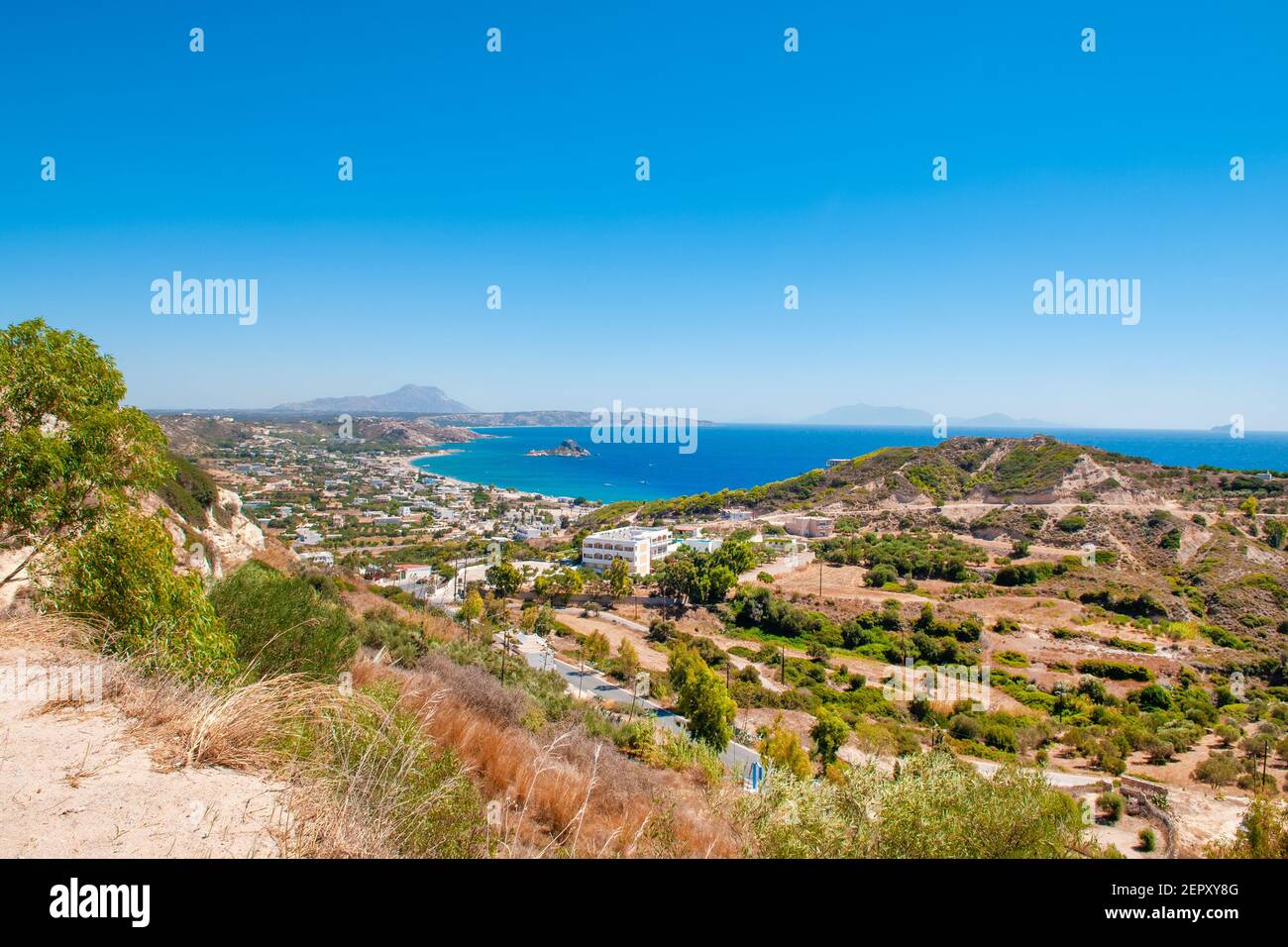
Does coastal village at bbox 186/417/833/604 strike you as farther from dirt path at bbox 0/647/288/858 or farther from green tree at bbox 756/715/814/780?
dirt path at bbox 0/647/288/858

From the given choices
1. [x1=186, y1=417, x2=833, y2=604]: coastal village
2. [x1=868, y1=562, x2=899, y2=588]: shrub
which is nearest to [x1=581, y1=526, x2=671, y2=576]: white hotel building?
[x1=186, y1=417, x2=833, y2=604]: coastal village

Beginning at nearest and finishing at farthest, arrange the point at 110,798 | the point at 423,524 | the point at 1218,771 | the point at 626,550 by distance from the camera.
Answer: the point at 110,798
the point at 1218,771
the point at 626,550
the point at 423,524

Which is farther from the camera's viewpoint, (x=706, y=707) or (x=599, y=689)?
(x=599, y=689)

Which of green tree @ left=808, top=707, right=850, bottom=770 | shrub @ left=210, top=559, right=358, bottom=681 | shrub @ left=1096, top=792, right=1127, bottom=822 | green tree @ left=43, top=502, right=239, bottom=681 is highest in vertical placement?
green tree @ left=43, top=502, right=239, bottom=681

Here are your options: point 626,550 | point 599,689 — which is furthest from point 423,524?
point 599,689

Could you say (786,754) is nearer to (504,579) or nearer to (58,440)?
(58,440)

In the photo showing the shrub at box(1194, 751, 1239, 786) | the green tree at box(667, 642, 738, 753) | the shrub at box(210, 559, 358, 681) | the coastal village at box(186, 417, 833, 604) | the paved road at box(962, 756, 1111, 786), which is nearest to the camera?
the shrub at box(210, 559, 358, 681)
